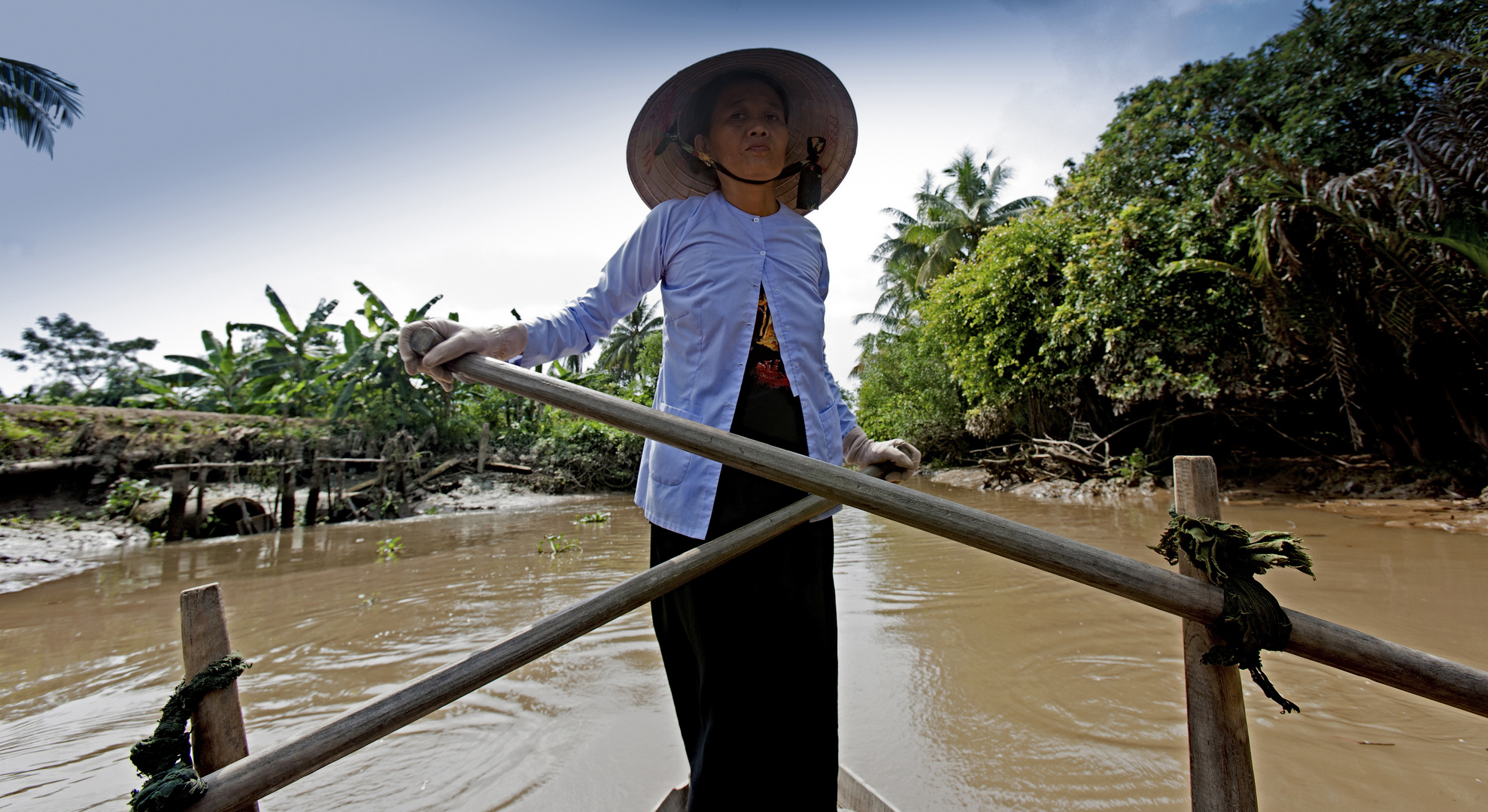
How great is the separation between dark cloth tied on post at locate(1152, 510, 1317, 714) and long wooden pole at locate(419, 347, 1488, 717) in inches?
1.1

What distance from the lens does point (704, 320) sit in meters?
1.39

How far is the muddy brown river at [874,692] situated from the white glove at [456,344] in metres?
0.89

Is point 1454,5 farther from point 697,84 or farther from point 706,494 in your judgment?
point 706,494

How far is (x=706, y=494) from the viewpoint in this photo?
1342 mm

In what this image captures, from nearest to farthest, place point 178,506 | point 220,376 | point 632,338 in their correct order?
point 178,506 < point 220,376 < point 632,338

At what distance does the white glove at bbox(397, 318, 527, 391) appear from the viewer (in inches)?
49.5

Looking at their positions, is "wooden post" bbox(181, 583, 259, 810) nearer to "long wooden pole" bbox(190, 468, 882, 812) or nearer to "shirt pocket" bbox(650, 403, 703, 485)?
"long wooden pole" bbox(190, 468, 882, 812)

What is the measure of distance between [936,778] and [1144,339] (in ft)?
28.2

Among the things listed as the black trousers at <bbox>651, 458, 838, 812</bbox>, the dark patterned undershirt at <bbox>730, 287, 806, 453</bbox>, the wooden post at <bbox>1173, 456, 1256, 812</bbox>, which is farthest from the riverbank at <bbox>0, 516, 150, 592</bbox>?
the wooden post at <bbox>1173, 456, 1256, 812</bbox>

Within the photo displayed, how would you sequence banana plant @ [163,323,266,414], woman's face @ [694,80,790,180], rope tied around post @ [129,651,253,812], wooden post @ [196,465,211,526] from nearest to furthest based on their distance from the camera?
rope tied around post @ [129,651,253,812] < woman's face @ [694,80,790,180] < wooden post @ [196,465,211,526] < banana plant @ [163,323,266,414]

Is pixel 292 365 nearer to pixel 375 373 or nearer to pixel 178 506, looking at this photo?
pixel 375 373

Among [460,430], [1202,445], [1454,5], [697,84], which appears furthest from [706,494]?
[460,430]

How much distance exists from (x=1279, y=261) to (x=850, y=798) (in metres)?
7.29

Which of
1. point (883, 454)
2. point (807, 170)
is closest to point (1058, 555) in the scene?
point (883, 454)
